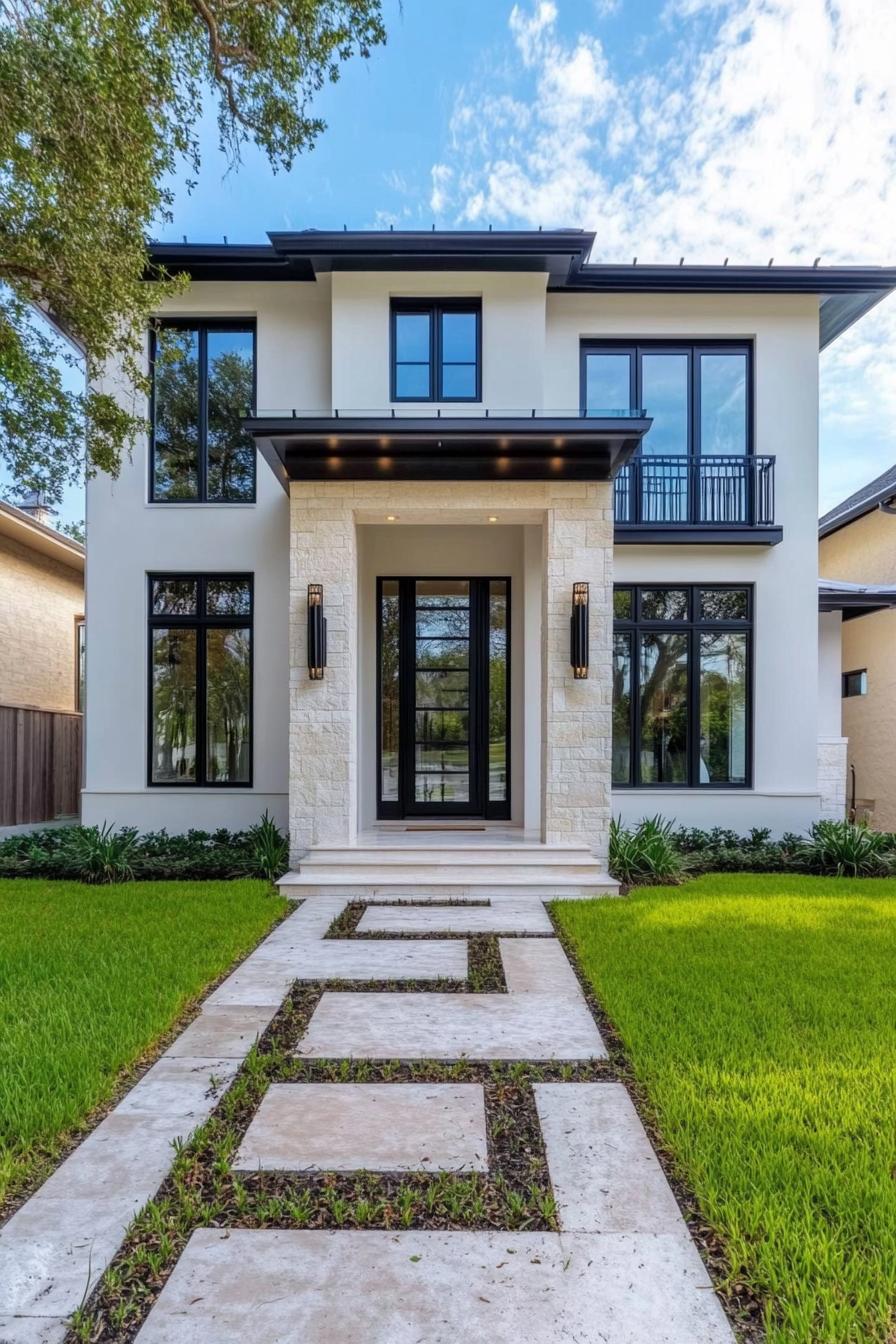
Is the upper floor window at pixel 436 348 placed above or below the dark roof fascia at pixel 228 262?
below

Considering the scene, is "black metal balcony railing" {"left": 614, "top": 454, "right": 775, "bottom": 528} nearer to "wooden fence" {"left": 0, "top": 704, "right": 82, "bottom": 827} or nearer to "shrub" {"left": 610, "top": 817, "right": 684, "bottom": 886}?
"shrub" {"left": 610, "top": 817, "right": 684, "bottom": 886}

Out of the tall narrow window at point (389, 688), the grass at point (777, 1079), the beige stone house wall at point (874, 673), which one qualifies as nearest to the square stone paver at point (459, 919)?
the grass at point (777, 1079)

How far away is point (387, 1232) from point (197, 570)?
755 cm

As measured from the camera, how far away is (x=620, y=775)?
28.7 feet

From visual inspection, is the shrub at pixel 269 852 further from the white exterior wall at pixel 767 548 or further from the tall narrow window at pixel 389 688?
the white exterior wall at pixel 767 548

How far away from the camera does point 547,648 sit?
714 centimetres

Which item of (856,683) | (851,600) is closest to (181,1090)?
(851,600)

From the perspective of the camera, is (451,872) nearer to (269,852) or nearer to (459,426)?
(269,852)

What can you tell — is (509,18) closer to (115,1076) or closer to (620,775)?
(620,775)

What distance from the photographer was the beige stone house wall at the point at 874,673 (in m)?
11.4

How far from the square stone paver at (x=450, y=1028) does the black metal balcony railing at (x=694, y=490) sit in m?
6.23

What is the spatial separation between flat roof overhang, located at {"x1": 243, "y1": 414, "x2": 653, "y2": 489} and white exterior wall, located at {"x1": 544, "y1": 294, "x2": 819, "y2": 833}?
216cm

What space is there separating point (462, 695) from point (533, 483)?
2936mm

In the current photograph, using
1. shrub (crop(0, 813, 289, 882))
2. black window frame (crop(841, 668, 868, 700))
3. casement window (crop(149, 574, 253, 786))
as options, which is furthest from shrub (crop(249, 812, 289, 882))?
black window frame (crop(841, 668, 868, 700))
